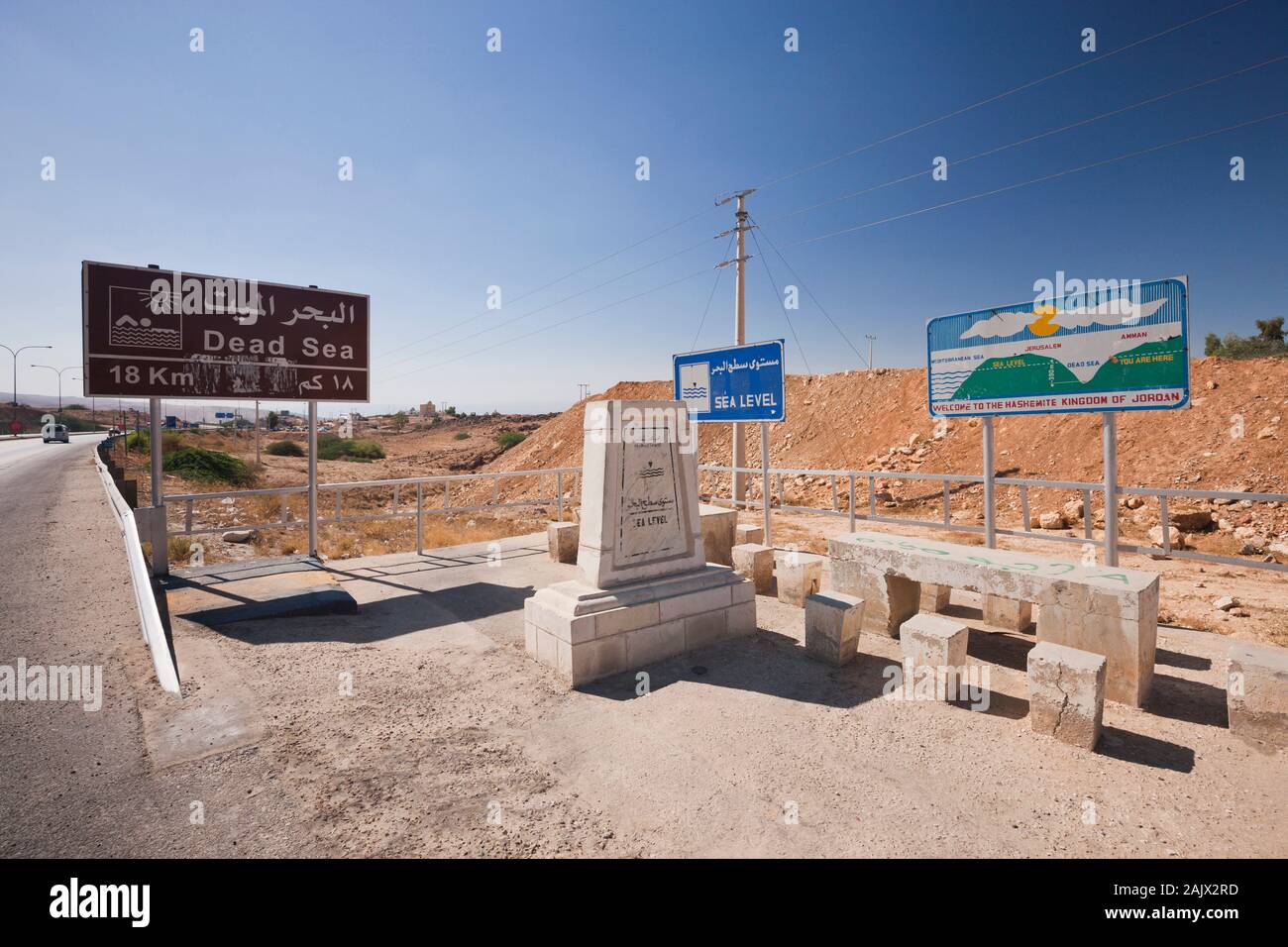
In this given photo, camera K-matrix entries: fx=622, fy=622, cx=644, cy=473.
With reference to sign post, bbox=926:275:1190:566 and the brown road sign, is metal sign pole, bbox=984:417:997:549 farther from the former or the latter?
the brown road sign

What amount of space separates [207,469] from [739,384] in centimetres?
2569

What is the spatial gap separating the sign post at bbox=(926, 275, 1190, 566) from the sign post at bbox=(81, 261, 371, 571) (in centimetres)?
764

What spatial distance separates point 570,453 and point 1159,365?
105 feet

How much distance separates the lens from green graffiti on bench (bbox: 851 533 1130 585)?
4672 mm

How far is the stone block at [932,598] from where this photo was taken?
21.2 feet

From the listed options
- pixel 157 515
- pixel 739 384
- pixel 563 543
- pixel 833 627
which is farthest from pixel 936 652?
pixel 157 515

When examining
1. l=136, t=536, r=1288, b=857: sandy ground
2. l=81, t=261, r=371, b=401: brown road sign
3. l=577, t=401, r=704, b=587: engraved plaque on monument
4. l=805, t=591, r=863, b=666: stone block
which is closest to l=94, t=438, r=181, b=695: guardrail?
l=136, t=536, r=1288, b=857: sandy ground

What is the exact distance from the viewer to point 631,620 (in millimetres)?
5164

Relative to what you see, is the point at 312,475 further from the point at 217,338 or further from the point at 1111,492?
the point at 1111,492

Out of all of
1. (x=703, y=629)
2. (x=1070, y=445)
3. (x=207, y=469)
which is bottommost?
(x=703, y=629)

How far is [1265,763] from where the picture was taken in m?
3.56

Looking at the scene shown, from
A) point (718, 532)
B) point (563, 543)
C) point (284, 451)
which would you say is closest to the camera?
point (718, 532)
